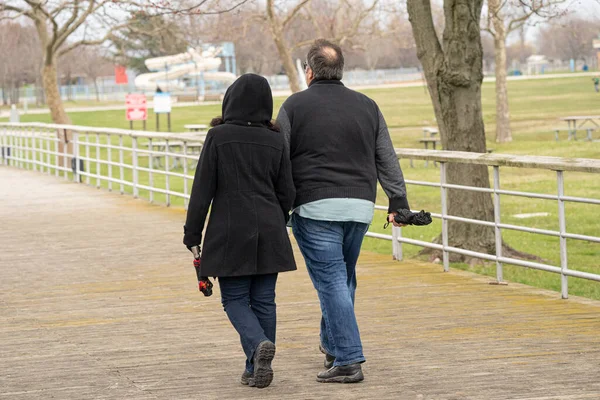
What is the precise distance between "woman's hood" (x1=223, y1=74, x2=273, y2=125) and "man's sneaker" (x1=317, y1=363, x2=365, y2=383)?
1312 mm

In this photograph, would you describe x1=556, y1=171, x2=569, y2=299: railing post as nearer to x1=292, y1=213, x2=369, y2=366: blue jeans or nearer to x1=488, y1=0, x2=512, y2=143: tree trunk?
x1=292, y1=213, x2=369, y2=366: blue jeans

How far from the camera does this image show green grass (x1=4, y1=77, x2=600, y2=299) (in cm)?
1434

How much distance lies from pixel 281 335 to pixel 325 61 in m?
2.12

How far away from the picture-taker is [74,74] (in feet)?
352

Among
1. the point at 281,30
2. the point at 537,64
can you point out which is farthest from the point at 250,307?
→ the point at 537,64

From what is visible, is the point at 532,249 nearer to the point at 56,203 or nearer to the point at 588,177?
the point at 56,203

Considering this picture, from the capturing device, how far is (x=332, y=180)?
578 cm

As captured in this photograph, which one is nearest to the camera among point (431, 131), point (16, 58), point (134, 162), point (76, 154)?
point (134, 162)

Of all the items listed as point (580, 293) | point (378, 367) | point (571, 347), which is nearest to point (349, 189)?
point (378, 367)

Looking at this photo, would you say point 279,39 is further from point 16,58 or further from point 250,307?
point 16,58

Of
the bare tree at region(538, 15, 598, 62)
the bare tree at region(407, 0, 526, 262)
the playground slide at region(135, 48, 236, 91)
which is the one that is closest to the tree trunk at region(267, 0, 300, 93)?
the bare tree at region(407, 0, 526, 262)

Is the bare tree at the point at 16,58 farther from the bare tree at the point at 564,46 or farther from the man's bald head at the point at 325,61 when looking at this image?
the man's bald head at the point at 325,61

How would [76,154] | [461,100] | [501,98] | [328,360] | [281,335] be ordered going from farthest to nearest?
[501,98] < [76,154] < [461,100] < [281,335] < [328,360]

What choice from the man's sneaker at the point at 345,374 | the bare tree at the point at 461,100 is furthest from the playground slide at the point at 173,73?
the man's sneaker at the point at 345,374
